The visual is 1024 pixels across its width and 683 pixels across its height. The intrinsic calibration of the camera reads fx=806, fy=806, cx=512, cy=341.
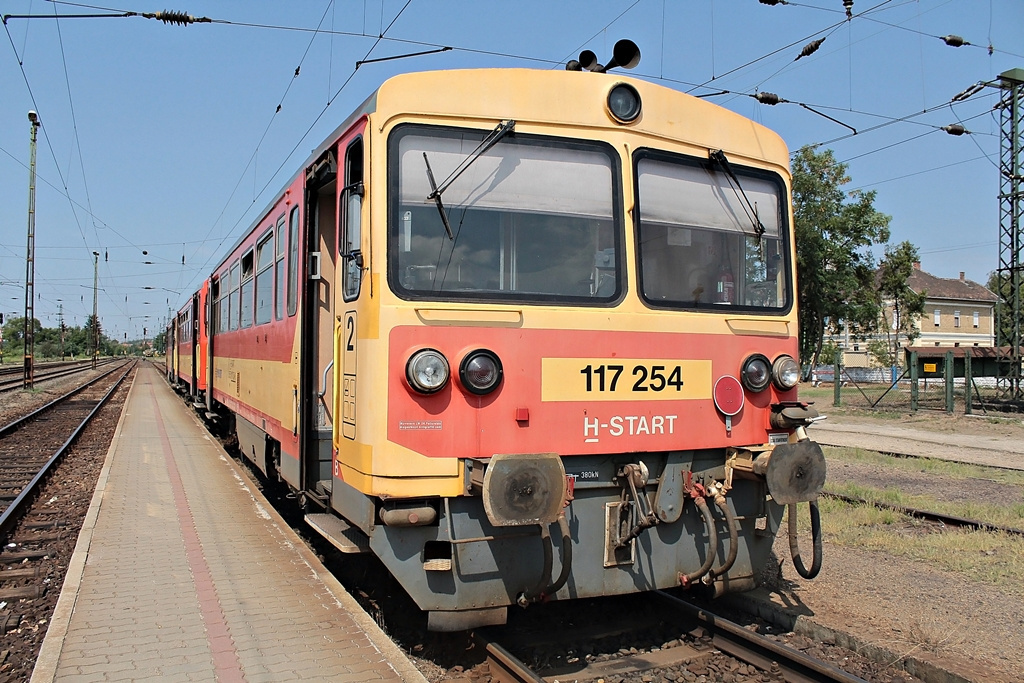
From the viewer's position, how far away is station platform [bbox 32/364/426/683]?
426 centimetres

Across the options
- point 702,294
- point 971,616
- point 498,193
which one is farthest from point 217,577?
point 971,616

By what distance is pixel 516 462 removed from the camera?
3.94 meters

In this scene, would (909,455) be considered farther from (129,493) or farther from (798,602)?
(129,493)

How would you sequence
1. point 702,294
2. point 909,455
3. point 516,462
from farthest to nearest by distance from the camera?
1. point 909,455
2. point 702,294
3. point 516,462

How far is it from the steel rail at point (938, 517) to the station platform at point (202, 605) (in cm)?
611

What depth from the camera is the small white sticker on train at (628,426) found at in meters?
4.40

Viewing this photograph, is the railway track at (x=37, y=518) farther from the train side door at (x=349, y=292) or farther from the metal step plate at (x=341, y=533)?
the train side door at (x=349, y=292)

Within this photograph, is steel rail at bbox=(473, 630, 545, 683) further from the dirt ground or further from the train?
the dirt ground

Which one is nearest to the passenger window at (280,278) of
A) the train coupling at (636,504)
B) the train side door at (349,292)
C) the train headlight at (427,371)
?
the train side door at (349,292)

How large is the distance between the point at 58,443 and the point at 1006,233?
26.3m

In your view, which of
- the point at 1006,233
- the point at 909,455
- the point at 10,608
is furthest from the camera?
the point at 1006,233

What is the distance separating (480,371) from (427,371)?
275 mm

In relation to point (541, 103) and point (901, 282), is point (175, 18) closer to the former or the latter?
point (541, 103)

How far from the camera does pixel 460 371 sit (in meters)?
4.12
